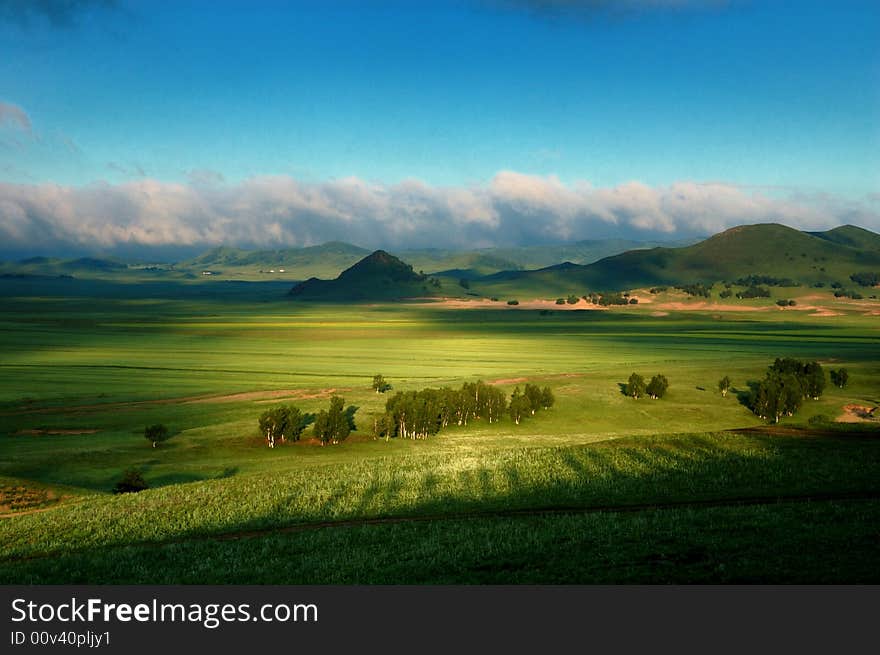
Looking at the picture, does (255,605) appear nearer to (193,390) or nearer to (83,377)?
(193,390)

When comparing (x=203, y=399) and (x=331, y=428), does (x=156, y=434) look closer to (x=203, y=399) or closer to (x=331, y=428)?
(x=331, y=428)

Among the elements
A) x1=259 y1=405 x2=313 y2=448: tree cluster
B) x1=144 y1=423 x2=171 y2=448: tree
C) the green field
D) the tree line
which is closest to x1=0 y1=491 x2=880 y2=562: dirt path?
the green field

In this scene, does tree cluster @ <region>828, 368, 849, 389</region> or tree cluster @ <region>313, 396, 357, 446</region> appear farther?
tree cluster @ <region>828, 368, 849, 389</region>

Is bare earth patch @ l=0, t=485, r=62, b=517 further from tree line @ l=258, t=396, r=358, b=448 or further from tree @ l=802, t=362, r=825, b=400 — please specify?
tree @ l=802, t=362, r=825, b=400

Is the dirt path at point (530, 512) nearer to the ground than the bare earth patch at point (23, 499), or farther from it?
farther from it

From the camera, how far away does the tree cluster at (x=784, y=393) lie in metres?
86.4

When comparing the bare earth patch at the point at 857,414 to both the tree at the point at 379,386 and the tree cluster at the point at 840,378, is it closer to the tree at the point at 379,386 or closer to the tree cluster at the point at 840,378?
the tree cluster at the point at 840,378

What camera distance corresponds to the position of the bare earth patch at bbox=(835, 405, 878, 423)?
83350mm

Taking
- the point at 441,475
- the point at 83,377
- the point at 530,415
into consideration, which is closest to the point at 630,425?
the point at 530,415

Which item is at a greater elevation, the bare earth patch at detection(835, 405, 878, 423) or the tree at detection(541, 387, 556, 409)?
the tree at detection(541, 387, 556, 409)

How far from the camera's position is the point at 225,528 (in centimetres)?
3198

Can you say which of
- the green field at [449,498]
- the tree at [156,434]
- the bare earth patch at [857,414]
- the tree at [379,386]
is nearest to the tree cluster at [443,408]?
the green field at [449,498]

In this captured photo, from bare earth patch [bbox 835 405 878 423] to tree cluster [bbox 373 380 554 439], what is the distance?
3964 cm

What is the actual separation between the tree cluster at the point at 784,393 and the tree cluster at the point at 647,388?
42.4 ft
